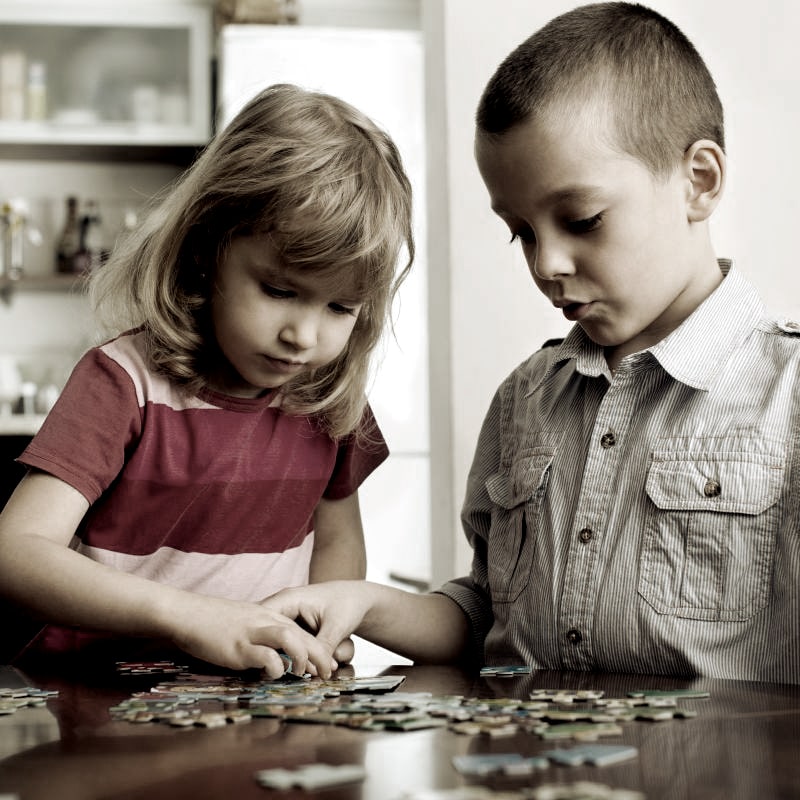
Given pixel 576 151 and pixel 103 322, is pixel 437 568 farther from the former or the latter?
pixel 576 151

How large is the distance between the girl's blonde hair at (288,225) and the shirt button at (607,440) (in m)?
0.32

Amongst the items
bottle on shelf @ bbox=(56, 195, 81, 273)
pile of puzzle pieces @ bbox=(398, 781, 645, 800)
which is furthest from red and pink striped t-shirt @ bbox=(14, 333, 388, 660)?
bottle on shelf @ bbox=(56, 195, 81, 273)

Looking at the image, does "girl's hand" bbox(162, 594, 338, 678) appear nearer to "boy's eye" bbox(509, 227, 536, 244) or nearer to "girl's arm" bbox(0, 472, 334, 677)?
"girl's arm" bbox(0, 472, 334, 677)

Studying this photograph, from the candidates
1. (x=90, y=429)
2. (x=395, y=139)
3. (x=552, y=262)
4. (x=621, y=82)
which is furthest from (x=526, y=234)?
(x=395, y=139)

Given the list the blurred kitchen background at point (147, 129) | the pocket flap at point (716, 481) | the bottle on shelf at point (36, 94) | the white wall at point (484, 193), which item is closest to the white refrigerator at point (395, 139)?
the blurred kitchen background at point (147, 129)

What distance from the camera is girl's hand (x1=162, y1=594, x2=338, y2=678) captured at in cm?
93

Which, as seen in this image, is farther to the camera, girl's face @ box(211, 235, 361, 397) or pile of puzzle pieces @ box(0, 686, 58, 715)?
girl's face @ box(211, 235, 361, 397)

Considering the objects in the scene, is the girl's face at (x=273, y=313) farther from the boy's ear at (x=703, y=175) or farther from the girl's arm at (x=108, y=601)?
the boy's ear at (x=703, y=175)

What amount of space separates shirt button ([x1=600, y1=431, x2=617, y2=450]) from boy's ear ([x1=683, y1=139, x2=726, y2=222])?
0.78 ft

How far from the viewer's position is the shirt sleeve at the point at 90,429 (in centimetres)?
116

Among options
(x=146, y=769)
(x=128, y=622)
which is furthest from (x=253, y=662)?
(x=146, y=769)

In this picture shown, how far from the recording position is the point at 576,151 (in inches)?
41.8

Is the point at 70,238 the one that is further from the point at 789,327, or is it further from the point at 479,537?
the point at 789,327

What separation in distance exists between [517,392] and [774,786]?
0.81 metres
